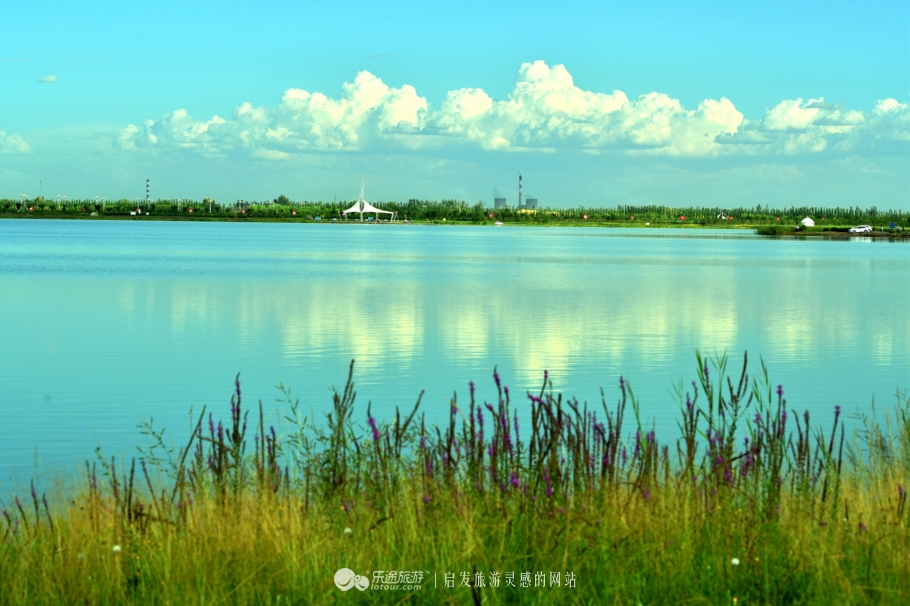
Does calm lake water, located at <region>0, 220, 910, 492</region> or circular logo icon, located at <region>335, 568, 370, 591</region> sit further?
calm lake water, located at <region>0, 220, 910, 492</region>

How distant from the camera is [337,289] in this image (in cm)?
4194

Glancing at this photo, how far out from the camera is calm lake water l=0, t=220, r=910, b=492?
15.4m

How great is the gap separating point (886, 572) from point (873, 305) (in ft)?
108

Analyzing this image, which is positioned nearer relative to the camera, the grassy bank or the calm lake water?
the grassy bank

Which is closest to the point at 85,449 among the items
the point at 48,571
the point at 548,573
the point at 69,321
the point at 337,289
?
the point at 48,571

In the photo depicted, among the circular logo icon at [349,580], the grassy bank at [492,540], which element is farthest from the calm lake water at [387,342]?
the circular logo icon at [349,580]

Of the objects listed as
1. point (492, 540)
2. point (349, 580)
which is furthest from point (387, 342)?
point (349, 580)

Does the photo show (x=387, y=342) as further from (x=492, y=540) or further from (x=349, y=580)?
(x=349, y=580)

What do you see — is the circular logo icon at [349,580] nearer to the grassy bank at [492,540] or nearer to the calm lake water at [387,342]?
the grassy bank at [492,540]

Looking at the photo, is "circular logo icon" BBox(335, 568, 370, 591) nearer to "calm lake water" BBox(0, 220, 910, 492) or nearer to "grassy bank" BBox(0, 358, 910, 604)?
"grassy bank" BBox(0, 358, 910, 604)

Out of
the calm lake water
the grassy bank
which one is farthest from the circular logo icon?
the calm lake water

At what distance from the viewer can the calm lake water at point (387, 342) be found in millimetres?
15367

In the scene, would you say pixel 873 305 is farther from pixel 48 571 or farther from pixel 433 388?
pixel 48 571

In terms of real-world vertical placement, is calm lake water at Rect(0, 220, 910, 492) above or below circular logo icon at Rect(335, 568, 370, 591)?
below
